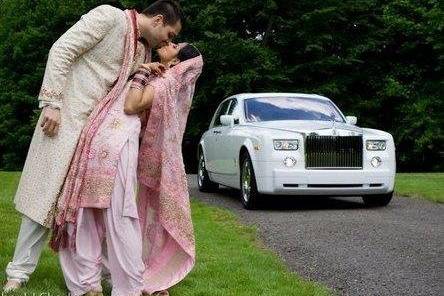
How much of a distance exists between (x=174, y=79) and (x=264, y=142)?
592 centimetres

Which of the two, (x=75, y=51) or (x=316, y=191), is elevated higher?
(x=75, y=51)

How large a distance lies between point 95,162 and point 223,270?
1756mm

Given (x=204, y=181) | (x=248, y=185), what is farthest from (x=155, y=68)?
(x=204, y=181)

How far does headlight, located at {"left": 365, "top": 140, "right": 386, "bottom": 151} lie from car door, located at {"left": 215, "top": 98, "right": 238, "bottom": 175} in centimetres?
200

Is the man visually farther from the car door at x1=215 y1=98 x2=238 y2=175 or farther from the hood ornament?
the car door at x1=215 y1=98 x2=238 y2=175

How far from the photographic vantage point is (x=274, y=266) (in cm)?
614

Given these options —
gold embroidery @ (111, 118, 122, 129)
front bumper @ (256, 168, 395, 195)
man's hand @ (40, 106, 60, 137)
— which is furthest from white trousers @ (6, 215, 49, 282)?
front bumper @ (256, 168, 395, 195)

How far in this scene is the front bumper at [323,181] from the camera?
1043 centimetres

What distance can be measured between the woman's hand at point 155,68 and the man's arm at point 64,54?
0.29 meters

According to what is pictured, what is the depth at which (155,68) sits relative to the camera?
4.56 m

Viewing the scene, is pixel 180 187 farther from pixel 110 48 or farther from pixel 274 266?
pixel 274 266

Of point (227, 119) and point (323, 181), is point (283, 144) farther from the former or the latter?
point (227, 119)

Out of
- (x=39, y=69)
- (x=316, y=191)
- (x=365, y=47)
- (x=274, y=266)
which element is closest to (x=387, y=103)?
(x=365, y=47)

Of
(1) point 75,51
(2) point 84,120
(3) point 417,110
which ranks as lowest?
(3) point 417,110
